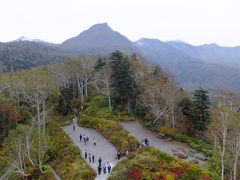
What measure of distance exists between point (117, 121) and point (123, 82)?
20.3 ft

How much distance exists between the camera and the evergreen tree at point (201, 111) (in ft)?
146

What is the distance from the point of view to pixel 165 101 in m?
46.5

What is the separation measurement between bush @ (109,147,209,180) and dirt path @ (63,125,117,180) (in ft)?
7.50

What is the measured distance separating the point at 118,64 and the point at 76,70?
38.2 ft

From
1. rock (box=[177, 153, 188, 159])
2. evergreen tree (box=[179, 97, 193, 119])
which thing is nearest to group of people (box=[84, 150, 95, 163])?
rock (box=[177, 153, 188, 159])

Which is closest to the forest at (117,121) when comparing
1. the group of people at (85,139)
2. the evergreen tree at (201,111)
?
the evergreen tree at (201,111)

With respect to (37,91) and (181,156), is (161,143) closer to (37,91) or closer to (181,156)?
(181,156)

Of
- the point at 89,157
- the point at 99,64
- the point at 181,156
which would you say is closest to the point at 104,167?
the point at 89,157

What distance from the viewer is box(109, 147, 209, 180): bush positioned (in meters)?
30.4

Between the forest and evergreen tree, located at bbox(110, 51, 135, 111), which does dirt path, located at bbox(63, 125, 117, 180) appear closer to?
the forest

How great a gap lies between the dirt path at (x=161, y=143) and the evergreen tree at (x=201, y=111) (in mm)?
5065

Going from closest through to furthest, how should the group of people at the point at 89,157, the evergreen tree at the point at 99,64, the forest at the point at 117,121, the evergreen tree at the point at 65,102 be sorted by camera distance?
1. the forest at the point at 117,121
2. the group of people at the point at 89,157
3. the evergreen tree at the point at 65,102
4. the evergreen tree at the point at 99,64

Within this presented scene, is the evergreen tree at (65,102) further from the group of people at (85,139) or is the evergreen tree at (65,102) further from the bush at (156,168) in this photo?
the bush at (156,168)

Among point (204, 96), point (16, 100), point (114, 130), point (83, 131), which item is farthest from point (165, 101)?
point (16, 100)
